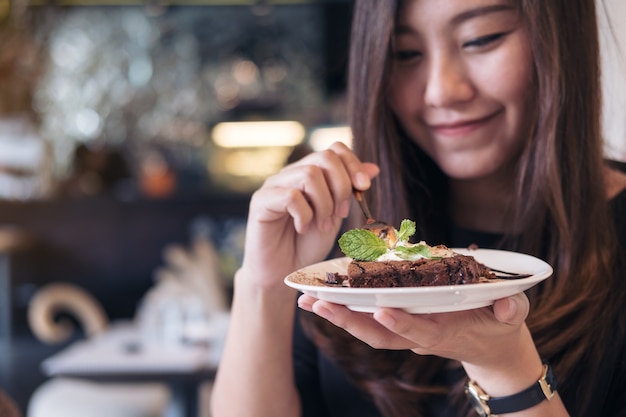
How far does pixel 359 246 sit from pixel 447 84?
0.33 metres

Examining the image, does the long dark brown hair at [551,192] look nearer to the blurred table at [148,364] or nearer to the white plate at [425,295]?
the white plate at [425,295]

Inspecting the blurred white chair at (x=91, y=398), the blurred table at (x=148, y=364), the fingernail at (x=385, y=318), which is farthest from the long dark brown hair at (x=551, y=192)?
the blurred white chair at (x=91, y=398)

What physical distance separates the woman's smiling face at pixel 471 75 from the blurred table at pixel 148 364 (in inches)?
73.0

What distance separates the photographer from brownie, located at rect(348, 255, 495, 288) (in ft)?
3.21

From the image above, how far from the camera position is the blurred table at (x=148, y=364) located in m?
2.91

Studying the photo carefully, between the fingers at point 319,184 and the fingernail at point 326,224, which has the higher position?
the fingers at point 319,184

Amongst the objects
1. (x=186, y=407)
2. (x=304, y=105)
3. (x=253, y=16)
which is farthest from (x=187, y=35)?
(x=186, y=407)

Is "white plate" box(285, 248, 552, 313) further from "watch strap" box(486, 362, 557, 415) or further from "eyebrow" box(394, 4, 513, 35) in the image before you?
"eyebrow" box(394, 4, 513, 35)

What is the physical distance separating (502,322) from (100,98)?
272 inches

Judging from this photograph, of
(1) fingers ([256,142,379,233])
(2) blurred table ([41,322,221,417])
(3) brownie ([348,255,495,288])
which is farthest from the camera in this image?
(2) blurred table ([41,322,221,417])

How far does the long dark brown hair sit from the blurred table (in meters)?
1.66

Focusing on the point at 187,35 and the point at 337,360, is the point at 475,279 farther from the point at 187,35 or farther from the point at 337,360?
the point at 187,35

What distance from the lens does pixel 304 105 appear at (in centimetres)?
748

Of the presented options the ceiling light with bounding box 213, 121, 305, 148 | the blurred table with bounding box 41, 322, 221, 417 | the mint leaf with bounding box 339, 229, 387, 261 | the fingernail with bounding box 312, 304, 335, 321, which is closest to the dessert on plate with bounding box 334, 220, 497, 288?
the mint leaf with bounding box 339, 229, 387, 261
